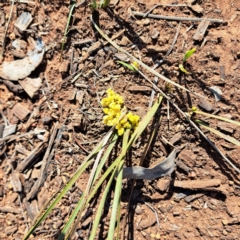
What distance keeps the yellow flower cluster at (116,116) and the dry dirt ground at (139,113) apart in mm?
75

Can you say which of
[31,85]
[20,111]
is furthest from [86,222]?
[31,85]

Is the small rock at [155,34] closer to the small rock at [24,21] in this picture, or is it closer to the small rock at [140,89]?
the small rock at [140,89]

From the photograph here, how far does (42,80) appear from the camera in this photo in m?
2.12

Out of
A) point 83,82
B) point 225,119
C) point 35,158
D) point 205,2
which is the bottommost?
point 35,158

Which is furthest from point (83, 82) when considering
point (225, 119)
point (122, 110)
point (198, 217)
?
point (198, 217)

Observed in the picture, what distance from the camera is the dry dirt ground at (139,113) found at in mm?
2045

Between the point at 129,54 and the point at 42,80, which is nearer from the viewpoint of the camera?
the point at 129,54

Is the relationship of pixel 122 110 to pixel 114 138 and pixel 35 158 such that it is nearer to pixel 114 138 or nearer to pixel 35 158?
pixel 114 138

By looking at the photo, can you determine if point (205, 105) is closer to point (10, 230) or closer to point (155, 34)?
point (155, 34)

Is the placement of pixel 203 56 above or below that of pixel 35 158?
above

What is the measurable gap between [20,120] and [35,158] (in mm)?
248

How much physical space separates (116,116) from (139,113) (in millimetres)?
155

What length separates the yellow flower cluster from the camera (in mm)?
1957

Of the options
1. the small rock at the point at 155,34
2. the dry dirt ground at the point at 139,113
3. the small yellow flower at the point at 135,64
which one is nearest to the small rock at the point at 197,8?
the dry dirt ground at the point at 139,113
